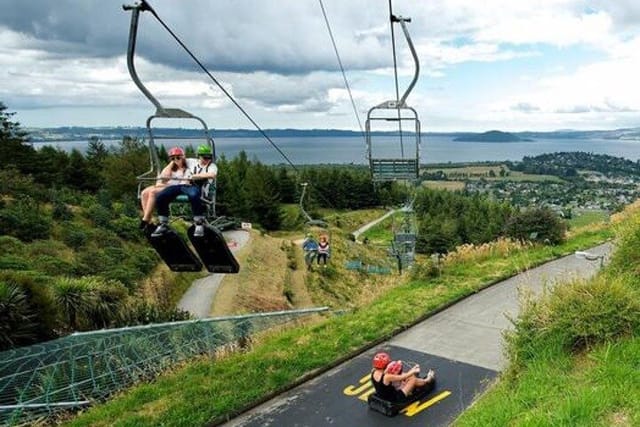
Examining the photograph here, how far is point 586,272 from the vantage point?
589 inches

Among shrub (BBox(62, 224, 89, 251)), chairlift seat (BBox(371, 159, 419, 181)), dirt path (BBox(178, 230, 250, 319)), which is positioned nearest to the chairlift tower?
chairlift seat (BBox(371, 159, 419, 181))

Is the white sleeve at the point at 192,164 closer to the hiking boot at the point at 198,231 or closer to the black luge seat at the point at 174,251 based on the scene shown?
the hiking boot at the point at 198,231

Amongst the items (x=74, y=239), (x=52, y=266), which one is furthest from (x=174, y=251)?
(x=74, y=239)

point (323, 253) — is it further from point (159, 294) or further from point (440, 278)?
point (440, 278)

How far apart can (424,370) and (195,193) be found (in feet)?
17.0

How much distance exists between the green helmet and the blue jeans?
0.53 metres

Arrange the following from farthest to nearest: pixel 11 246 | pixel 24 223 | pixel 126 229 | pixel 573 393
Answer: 1. pixel 126 229
2. pixel 24 223
3. pixel 11 246
4. pixel 573 393

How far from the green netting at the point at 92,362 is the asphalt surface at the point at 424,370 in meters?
2.62

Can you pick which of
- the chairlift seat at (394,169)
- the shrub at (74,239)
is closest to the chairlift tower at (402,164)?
the chairlift seat at (394,169)

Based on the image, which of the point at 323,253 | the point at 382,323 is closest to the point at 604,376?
the point at 382,323

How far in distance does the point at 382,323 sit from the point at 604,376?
6.15m

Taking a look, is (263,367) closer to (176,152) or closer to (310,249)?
(176,152)

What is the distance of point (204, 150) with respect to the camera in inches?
326

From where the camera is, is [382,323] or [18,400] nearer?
[18,400]
